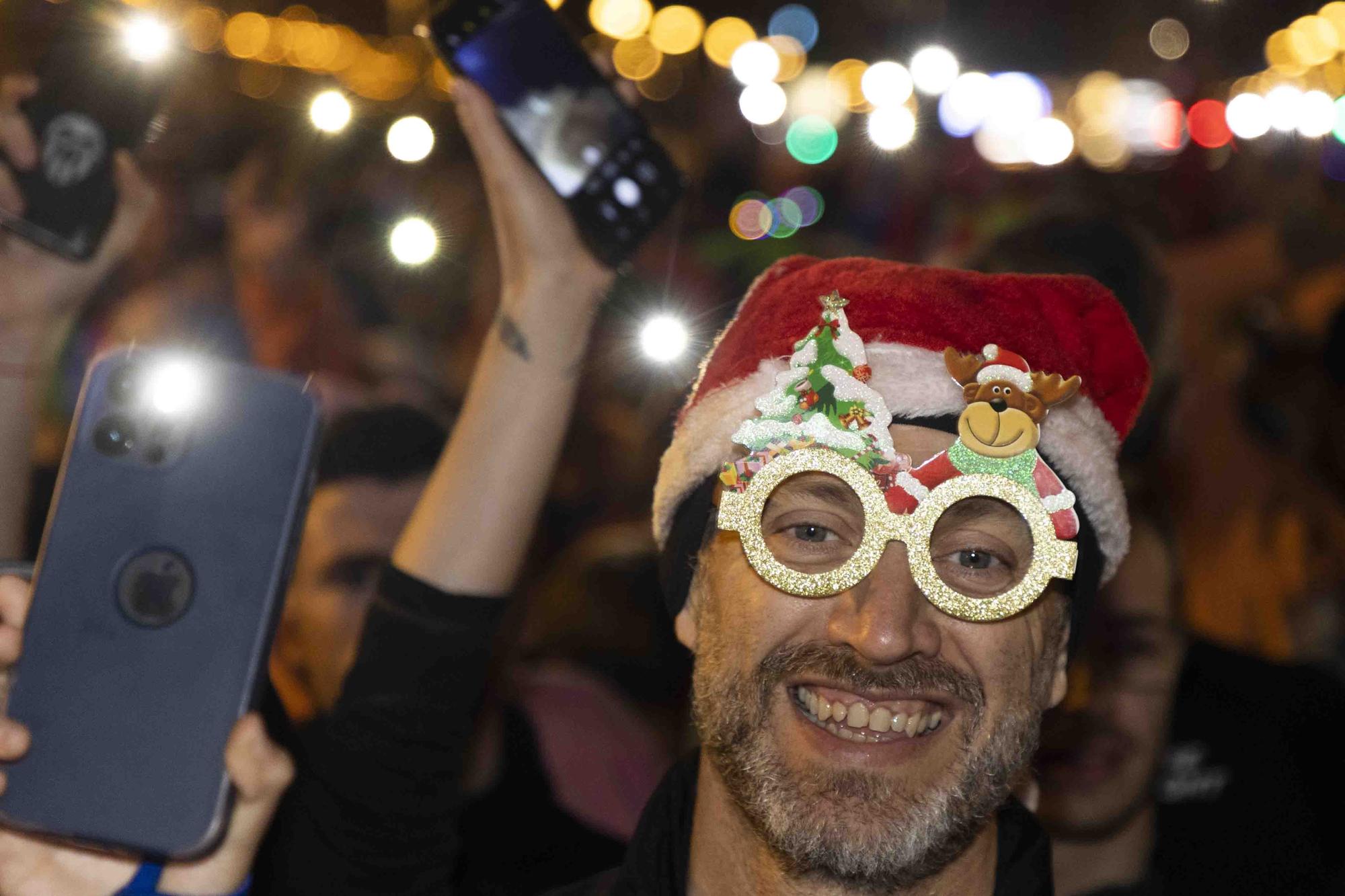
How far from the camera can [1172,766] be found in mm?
2926

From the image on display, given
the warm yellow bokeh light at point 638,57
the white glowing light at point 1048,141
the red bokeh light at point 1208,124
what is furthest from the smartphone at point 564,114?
the red bokeh light at point 1208,124

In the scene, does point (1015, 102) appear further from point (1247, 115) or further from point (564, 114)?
point (564, 114)

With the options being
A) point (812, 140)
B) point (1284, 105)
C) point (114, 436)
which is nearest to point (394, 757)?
point (114, 436)

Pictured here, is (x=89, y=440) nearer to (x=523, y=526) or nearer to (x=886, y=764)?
(x=523, y=526)

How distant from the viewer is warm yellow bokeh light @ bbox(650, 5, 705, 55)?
2611mm

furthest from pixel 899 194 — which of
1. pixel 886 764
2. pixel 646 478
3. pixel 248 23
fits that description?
pixel 886 764

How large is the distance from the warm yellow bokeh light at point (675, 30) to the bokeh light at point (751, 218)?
490 mm

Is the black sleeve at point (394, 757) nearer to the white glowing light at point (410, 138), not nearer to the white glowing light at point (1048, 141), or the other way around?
the white glowing light at point (410, 138)

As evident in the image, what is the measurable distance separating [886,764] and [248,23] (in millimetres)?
1587

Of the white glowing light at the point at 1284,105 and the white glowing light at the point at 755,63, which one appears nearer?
the white glowing light at the point at 755,63

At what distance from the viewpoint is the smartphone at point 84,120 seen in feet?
6.30

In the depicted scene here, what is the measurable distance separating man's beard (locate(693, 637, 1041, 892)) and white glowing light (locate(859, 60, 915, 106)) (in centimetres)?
138

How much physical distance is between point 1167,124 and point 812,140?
1117 millimetres

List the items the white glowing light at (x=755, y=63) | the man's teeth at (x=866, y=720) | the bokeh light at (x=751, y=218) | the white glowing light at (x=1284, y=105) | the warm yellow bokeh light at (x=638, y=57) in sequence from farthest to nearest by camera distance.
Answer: the white glowing light at (x=1284, y=105) < the bokeh light at (x=751, y=218) < the white glowing light at (x=755, y=63) < the warm yellow bokeh light at (x=638, y=57) < the man's teeth at (x=866, y=720)
